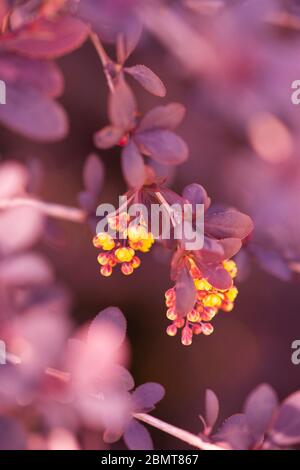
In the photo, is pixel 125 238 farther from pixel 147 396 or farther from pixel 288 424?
pixel 288 424

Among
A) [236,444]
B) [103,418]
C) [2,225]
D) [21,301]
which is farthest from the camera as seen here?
[21,301]

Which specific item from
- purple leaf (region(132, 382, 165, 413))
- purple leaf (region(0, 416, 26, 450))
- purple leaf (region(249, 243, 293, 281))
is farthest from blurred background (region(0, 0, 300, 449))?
purple leaf (region(0, 416, 26, 450))

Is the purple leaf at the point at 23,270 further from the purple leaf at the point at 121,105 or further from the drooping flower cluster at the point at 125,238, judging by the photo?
the purple leaf at the point at 121,105

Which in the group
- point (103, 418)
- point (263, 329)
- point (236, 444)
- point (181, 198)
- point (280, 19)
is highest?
point (280, 19)

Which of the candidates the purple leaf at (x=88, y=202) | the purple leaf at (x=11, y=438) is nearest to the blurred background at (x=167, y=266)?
the purple leaf at (x=88, y=202)

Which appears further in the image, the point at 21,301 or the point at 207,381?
the point at 207,381

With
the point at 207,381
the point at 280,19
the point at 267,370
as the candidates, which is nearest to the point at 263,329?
the point at 267,370

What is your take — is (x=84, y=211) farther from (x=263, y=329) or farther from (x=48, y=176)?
(x=263, y=329)
